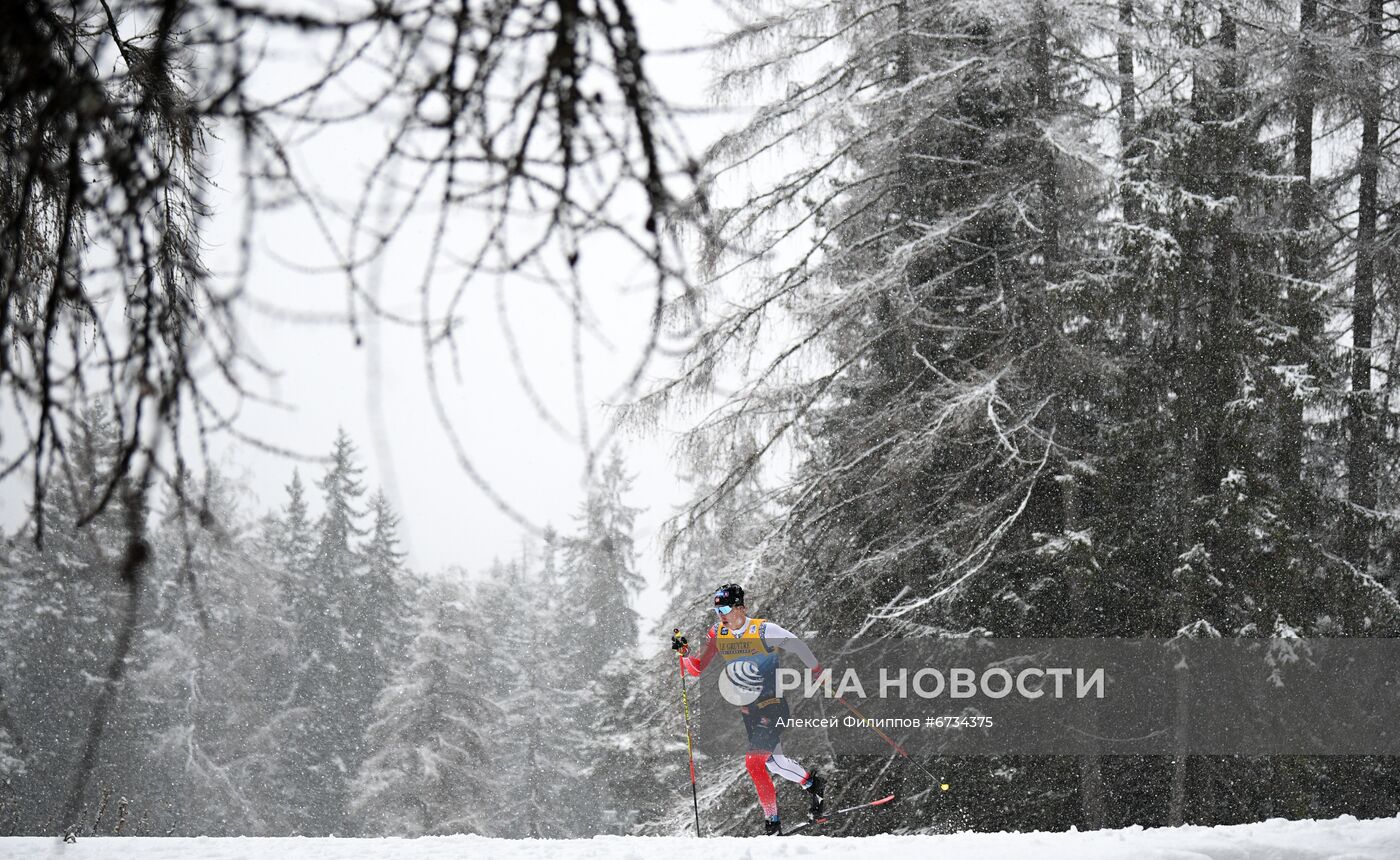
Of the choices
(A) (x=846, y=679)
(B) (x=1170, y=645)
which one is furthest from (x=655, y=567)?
(B) (x=1170, y=645)

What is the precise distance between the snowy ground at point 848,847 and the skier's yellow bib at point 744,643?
1621mm

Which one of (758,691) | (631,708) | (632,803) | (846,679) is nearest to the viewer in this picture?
(758,691)

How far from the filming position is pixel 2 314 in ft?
5.81

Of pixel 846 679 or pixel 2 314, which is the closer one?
pixel 2 314

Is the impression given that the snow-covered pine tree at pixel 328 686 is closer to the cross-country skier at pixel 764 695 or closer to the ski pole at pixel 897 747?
the ski pole at pixel 897 747

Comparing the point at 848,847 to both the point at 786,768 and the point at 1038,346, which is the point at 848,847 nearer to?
the point at 786,768

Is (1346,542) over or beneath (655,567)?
over

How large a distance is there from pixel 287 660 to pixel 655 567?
23261 millimetres

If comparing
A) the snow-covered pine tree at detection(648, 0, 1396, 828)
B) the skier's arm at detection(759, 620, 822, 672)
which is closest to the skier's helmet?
the skier's arm at detection(759, 620, 822, 672)

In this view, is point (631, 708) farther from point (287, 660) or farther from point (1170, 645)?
point (1170, 645)

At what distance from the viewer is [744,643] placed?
789 centimetres

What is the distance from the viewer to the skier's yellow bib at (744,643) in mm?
7863

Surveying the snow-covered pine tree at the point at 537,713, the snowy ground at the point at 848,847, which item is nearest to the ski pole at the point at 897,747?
the snowy ground at the point at 848,847

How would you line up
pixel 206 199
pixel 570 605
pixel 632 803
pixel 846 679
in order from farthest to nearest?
pixel 570 605 < pixel 632 803 < pixel 846 679 < pixel 206 199
